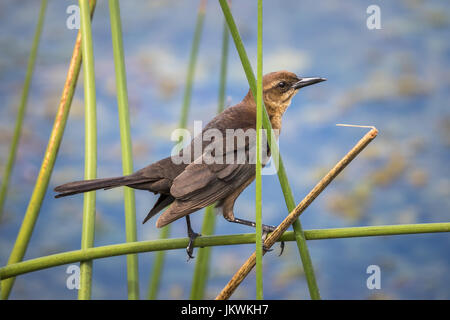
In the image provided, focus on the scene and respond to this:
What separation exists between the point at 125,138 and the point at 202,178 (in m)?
0.21

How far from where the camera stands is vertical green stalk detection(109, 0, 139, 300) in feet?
2.68

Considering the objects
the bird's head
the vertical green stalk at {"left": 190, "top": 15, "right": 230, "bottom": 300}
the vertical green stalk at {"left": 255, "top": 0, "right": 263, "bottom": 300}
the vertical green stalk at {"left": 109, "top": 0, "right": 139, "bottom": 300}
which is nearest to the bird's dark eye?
the bird's head

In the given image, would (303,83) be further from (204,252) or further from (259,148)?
(259,148)

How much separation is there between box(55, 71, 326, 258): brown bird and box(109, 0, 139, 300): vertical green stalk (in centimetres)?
5

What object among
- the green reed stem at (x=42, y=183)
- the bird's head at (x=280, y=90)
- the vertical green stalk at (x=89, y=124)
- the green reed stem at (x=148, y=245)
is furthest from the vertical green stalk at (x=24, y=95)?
the bird's head at (x=280, y=90)

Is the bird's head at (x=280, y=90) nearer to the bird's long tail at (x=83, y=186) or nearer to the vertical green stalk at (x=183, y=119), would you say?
the vertical green stalk at (x=183, y=119)

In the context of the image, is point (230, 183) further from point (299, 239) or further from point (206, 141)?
point (299, 239)

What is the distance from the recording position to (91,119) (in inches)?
31.7

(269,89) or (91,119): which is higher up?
(269,89)

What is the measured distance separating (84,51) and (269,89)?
0.56m

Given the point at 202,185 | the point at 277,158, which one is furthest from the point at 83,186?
the point at 277,158

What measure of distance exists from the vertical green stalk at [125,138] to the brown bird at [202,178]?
0.05 meters

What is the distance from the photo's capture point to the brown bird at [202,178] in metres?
0.90
